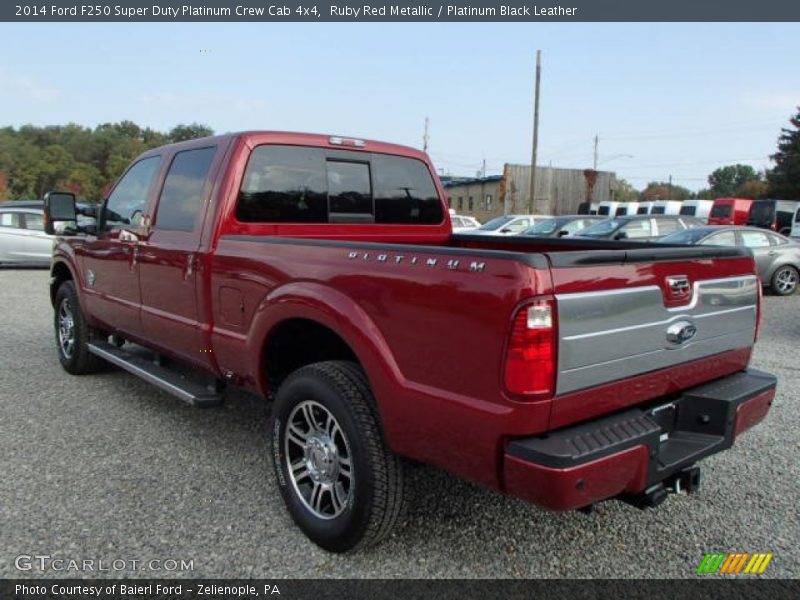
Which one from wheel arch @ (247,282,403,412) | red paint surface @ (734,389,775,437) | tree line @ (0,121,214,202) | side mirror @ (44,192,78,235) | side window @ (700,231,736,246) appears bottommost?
red paint surface @ (734,389,775,437)

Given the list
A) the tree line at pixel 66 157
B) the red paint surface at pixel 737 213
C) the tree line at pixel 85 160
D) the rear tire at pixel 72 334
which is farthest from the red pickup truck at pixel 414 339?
the tree line at pixel 66 157

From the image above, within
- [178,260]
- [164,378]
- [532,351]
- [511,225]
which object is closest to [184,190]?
[178,260]

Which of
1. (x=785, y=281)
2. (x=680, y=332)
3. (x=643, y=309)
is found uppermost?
(x=643, y=309)

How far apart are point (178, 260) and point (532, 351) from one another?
8.29 feet

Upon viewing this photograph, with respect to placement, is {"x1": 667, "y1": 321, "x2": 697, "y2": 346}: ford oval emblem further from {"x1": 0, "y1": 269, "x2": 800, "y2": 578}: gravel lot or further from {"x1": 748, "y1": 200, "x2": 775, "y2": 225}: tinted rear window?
{"x1": 748, "y1": 200, "x2": 775, "y2": 225}: tinted rear window

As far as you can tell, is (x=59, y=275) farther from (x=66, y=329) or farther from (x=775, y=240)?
(x=775, y=240)

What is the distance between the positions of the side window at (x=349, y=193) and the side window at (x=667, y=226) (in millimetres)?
12075

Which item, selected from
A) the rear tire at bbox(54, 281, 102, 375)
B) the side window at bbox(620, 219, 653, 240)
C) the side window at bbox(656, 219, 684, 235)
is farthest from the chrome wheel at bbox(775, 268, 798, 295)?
the rear tire at bbox(54, 281, 102, 375)

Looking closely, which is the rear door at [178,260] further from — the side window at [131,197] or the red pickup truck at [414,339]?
the side window at [131,197]

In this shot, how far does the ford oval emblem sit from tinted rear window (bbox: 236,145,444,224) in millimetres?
2248

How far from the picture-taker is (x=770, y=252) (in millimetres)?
12656

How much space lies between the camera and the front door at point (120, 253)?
443 centimetres

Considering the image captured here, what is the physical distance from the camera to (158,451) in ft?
13.0

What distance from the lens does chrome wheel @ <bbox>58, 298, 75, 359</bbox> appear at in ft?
18.3
